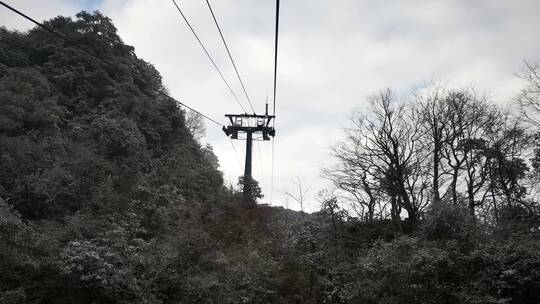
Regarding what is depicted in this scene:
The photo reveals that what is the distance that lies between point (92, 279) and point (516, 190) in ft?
64.2

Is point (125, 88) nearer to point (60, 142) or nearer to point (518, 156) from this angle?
point (60, 142)

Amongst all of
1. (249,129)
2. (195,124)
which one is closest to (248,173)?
(249,129)

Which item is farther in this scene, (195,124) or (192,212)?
(195,124)

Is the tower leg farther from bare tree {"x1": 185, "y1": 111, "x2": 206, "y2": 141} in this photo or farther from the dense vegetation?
bare tree {"x1": 185, "y1": 111, "x2": 206, "y2": 141}

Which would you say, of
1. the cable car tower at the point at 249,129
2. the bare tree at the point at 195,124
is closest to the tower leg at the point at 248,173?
the cable car tower at the point at 249,129

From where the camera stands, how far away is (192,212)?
66.4 ft

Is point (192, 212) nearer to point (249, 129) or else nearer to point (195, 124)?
point (249, 129)

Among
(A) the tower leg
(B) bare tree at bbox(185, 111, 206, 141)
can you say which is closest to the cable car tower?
(A) the tower leg

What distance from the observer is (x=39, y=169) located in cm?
1766

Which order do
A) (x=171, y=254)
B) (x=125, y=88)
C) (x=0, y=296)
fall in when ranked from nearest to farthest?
(x=0, y=296), (x=171, y=254), (x=125, y=88)

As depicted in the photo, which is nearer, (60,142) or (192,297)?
(192,297)

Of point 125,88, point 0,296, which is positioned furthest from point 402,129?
point 0,296

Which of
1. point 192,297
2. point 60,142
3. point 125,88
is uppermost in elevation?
point 125,88

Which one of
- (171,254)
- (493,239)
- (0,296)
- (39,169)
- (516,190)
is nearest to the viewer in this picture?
(0,296)
